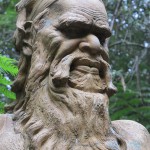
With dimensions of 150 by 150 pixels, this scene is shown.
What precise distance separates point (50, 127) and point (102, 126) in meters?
0.28

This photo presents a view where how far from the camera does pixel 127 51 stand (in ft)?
25.4

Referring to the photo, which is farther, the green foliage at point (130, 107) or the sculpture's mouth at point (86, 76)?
the green foliage at point (130, 107)

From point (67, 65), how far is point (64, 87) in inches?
5.1

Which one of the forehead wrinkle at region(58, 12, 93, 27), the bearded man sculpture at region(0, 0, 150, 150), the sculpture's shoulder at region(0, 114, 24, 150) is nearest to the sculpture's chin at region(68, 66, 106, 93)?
the bearded man sculpture at region(0, 0, 150, 150)

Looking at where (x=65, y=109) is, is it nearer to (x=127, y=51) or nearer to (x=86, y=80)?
(x=86, y=80)

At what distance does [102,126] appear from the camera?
303cm

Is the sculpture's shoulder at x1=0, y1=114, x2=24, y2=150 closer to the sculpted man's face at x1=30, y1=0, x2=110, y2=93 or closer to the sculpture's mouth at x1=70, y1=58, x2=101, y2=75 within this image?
the sculpted man's face at x1=30, y1=0, x2=110, y2=93

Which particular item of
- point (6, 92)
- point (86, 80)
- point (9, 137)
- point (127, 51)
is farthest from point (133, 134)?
point (127, 51)

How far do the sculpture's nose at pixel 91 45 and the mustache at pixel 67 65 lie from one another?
0.12 ft

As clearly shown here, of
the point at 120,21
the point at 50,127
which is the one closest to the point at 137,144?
the point at 50,127

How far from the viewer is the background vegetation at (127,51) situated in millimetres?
6094

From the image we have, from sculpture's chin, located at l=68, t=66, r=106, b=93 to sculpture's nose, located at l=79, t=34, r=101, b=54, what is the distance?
0.10 metres

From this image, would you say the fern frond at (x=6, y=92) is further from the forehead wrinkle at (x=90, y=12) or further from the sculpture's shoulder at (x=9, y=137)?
the forehead wrinkle at (x=90, y=12)

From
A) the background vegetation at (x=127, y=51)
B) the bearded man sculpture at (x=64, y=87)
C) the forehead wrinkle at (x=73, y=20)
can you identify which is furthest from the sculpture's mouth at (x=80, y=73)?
the background vegetation at (x=127, y=51)
